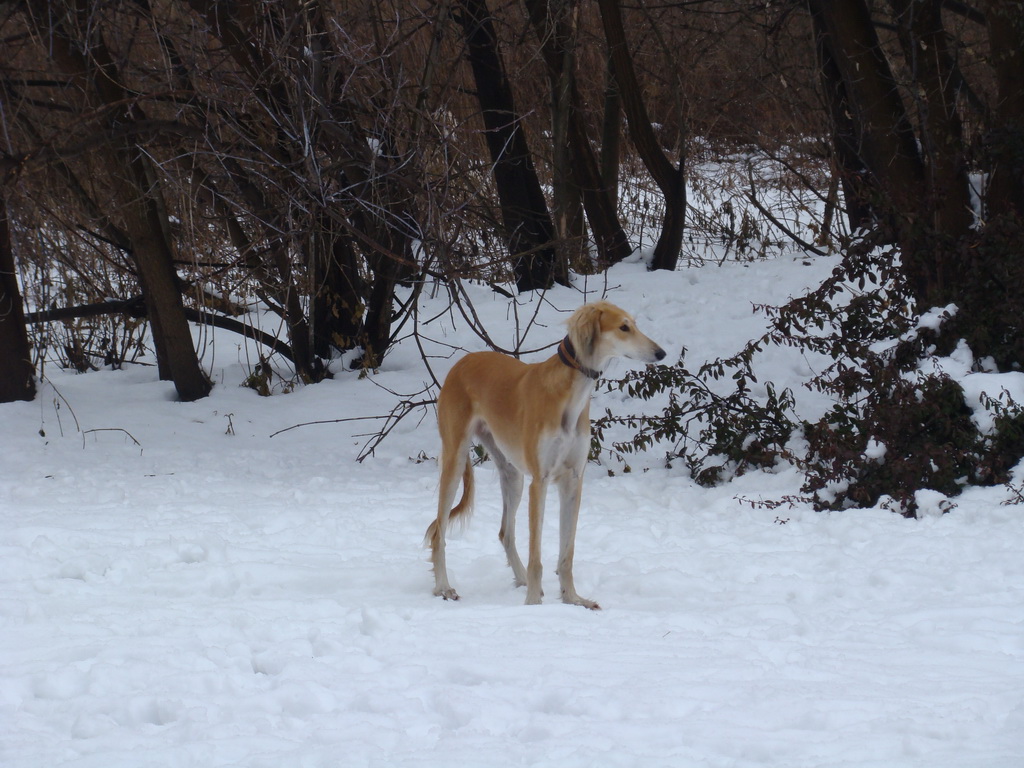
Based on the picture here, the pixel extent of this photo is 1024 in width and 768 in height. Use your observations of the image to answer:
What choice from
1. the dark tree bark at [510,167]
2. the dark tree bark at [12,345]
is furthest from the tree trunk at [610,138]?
the dark tree bark at [12,345]

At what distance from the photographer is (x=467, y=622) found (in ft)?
15.6

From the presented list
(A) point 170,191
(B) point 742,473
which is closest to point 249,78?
(A) point 170,191

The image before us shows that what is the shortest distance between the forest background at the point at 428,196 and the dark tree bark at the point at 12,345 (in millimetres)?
24

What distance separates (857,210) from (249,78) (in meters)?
6.68

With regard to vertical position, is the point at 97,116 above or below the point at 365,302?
above

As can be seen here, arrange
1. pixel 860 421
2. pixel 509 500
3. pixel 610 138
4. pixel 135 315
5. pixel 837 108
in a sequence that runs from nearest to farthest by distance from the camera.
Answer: pixel 509 500 → pixel 860 421 → pixel 837 108 → pixel 135 315 → pixel 610 138

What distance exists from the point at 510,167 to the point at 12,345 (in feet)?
17.8

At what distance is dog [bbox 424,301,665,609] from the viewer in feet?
16.7

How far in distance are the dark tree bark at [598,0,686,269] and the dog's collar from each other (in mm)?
7472

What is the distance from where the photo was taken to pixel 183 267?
10.7m

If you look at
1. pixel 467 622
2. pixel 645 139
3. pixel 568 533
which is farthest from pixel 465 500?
pixel 645 139

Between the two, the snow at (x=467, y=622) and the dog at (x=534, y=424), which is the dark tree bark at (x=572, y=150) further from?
the dog at (x=534, y=424)

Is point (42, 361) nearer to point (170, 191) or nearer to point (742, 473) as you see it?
point (170, 191)

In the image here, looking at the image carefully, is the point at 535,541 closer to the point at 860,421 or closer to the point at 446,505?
the point at 446,505
